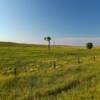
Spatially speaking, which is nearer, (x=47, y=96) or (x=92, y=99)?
(x=92, y=99)

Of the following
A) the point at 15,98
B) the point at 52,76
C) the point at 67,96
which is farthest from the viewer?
the point at 52,76

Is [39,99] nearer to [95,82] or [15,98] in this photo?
[15,98]

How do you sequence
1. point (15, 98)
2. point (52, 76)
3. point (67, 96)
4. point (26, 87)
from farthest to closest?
1. point (52, 76)
2. point (26, 87)
3. point (15, 98)
4. point (67, 96)

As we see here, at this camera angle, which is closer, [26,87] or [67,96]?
[67,96]

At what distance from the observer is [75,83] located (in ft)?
50.0

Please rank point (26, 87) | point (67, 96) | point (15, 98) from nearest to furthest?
point (67, 96) < point (15, 98) < point (26, 87)

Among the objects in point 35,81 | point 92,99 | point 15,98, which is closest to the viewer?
point 92,99

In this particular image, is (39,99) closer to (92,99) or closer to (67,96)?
(67,96)

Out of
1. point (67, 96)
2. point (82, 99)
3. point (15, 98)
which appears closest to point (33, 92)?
point (15, 98)

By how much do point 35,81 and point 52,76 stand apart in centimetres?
187

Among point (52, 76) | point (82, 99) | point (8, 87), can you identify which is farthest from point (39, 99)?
point (52, 76)

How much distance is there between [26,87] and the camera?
1560 cm

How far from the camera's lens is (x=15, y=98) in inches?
516

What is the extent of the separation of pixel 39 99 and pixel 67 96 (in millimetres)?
1593
